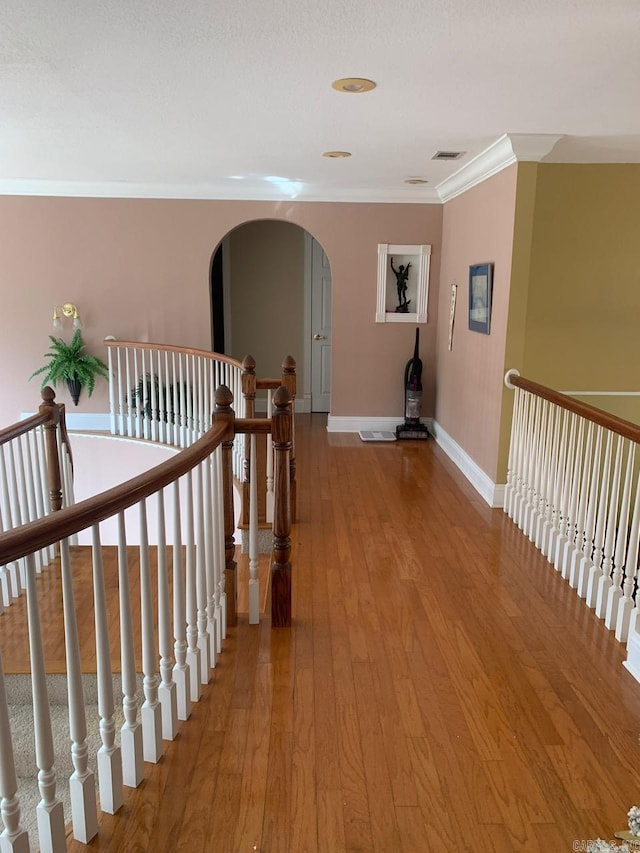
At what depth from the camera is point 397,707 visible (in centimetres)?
242

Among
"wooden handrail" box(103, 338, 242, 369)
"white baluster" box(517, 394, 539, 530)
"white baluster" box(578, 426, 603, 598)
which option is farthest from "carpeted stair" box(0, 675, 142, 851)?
"wooden handrail" box(103, 338, 242, 369)

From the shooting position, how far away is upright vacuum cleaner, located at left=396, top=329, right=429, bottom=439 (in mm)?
6641

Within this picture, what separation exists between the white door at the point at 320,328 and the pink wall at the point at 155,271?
1290mm

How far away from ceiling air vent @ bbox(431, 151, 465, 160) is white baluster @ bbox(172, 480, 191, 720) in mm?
3670

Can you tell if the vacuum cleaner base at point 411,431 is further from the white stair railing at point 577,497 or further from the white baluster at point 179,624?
the white baluster at point 179,624

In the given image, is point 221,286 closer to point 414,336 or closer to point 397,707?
point 414,336

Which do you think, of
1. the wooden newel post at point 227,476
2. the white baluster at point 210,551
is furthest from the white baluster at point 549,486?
the white baluster at point 210,551

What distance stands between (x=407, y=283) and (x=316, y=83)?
3.97 m

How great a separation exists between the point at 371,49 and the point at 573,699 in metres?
2.75

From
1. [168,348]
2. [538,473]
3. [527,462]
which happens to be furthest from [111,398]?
[538,473]

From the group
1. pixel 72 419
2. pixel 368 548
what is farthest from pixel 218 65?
pixel 72 419

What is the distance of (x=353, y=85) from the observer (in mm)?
3119

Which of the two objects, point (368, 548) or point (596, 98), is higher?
point (596, 98)

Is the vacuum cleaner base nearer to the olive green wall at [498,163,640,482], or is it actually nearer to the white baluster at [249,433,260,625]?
the olive green wall at [498,163,640,482]
